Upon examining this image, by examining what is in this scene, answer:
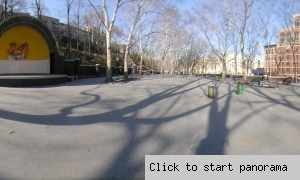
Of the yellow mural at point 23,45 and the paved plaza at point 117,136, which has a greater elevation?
the yellow mural at point 23,45

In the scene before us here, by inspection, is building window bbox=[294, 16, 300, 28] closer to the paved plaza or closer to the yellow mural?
the paved plaza

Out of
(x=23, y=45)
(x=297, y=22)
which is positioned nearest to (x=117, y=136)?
(x=23, y=45)

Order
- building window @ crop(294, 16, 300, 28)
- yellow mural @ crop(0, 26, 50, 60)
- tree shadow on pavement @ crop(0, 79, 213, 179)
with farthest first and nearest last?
building window @ crop(294, 16, 300, 28) → yellow mural @ crop(0, 26, 50, 60) → tree shadow on pavement @ crop(0, 79, 213, 179)

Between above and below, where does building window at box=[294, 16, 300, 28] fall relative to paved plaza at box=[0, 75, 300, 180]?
above

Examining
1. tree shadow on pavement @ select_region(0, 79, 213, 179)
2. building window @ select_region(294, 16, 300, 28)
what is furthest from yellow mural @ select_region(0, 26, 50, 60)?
building window @ select_region(294, 16, 300, 28)

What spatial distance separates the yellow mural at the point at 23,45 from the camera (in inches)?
789

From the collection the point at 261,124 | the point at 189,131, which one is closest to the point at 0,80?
the point at 189,131

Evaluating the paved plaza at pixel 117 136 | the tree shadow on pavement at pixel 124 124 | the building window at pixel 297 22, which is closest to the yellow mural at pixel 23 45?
the paved plaza at pixel 117 136

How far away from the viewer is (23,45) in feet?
68.7

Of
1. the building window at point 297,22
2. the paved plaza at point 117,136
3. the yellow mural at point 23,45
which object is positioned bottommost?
the paved plaza at point 117,136

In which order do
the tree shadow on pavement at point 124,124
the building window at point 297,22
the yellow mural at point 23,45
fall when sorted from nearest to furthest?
the tree shadow on pavement at point 124,124, the yellow mural at point 23,45, the building window at point 297,22

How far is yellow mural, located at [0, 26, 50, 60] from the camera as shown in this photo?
20.0m

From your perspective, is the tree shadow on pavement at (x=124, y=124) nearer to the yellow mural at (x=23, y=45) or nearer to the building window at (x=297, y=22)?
the yellow mural at (x=23, y=45)

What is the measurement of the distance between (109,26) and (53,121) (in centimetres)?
1462
